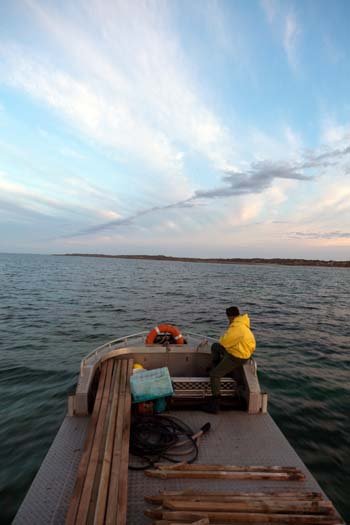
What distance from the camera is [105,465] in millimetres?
3621

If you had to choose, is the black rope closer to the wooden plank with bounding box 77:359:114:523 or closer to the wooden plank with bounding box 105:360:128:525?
the wooden plank with bounding box 105:360:128:525

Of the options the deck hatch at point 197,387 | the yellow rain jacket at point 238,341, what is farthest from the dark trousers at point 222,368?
the deck hatch at point 197,387

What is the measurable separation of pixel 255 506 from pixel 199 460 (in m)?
1.18

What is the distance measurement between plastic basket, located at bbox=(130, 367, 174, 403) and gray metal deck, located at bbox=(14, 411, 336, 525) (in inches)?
28.7

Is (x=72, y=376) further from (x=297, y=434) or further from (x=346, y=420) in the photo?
(x=346, y=420)

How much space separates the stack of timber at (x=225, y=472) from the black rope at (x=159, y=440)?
0.24 meters

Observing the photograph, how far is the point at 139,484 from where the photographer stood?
3705 millimetres

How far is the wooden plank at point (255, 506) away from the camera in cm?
314

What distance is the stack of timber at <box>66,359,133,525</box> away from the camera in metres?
3.03

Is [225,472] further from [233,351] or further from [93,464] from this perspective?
[233,351]

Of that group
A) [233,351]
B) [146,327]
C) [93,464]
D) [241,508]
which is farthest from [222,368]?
[146,327]

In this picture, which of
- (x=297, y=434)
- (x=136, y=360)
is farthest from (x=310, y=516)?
(x=136, y=360)

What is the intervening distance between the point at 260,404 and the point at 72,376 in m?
6.38

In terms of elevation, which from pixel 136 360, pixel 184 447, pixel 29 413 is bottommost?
pixel 29 413
